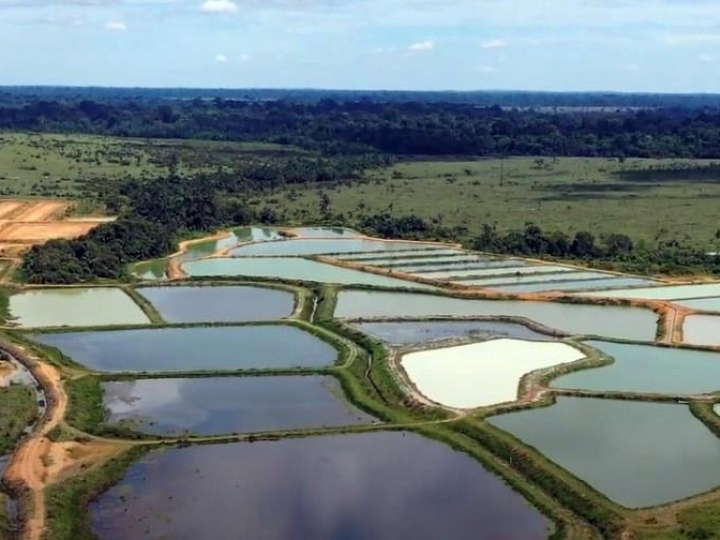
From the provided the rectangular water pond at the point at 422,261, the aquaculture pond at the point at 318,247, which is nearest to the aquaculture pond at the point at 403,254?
the rectangular water pond at the point at 422,261

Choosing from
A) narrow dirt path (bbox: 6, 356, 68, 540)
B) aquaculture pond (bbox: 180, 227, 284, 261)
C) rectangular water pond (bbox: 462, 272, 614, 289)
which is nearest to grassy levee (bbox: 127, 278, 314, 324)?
aquaculture pond (bbox: 180, 227, 284, 261)

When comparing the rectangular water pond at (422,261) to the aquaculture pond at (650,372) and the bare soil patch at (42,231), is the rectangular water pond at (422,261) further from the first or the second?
the bare soil patch at (42,231)

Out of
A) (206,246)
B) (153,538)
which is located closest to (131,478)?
(153,538)

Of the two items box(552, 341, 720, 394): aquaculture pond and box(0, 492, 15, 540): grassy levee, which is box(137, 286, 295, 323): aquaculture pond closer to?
box(552, 341, 720, 394): aquaculture pond

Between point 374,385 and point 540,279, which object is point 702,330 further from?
Result: point 374,385

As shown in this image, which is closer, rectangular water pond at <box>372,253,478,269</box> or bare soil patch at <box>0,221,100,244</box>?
rectangular water pond at <box>372,253,478,269</box>

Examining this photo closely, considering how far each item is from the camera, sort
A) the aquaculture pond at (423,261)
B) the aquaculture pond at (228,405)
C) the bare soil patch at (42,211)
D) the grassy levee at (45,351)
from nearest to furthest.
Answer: the aquaculture pond at (228,405), the grassy levee at (45,351), the aquaculture pond at (423,261), the bare soil patch at (42,211)
